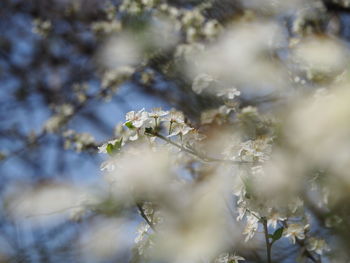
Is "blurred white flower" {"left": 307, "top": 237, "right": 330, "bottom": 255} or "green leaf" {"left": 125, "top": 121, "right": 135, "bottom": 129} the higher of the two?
"green leaf" {"left": 125, "top": 121, "right": 135, "bottom": 129}

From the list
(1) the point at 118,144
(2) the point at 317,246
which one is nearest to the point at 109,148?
(1) the point at 118,144

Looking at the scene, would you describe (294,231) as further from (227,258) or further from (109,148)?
(109,148)

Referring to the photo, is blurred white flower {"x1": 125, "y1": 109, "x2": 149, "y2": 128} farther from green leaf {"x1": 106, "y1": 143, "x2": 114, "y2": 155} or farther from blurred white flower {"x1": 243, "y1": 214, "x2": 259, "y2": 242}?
blurred white flower {"x1": 243, "y1": 214, "x2": 259, "y2": 242}

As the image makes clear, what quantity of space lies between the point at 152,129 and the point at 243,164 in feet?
0.48

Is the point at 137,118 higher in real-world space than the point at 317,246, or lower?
higher

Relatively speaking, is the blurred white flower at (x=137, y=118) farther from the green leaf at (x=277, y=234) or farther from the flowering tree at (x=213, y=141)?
the green leaf at (x=277, y=234)

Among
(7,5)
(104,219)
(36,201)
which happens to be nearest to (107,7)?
(36,201)

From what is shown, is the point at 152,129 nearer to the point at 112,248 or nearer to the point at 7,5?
the point at 112,248

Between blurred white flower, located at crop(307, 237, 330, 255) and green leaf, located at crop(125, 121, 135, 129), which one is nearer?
green leaf, located at crop(125, 121, 135, 129)

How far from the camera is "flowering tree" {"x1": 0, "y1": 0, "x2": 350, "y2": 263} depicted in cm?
76

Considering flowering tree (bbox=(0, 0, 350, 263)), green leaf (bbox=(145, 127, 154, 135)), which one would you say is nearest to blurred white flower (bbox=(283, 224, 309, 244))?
flowering tree (bbox=(0, 0, 350, 263))

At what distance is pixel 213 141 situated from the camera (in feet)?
3.86

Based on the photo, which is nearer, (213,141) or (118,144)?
(118,144)

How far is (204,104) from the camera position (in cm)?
156
